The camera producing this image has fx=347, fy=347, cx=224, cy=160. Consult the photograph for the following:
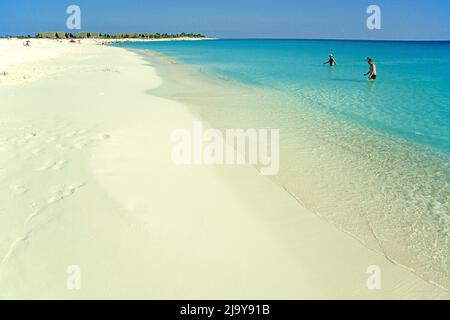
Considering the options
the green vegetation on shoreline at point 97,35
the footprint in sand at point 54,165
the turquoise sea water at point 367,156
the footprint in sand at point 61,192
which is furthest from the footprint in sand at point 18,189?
the green vegetation on shoreline at point 97,35

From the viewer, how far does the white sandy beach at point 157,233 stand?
12.2ft

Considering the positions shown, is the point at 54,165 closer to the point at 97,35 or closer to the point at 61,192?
the point at 61,192

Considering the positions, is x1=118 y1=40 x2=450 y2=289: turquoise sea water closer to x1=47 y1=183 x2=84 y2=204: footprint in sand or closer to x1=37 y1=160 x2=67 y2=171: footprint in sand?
x1=47 y1=183 x2=84 y2=204: footprint in sand

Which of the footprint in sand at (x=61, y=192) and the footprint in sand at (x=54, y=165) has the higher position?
the footprint in sand at (x=54, y=165)

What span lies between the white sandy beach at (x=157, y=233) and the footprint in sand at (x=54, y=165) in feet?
0.07

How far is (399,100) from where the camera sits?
1565 centimetres

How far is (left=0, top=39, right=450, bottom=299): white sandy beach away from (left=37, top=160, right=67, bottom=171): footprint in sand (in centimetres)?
2

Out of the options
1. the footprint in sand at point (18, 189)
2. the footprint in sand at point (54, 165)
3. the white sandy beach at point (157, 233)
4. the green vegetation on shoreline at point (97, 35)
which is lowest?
the white sandy beach at point (157, 233)

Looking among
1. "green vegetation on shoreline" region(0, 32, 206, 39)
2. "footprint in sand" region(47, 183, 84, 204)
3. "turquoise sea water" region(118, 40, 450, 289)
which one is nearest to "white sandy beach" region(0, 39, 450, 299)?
"footprint in sand" region(47, 183, 84, 204)

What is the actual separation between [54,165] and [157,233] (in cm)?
300

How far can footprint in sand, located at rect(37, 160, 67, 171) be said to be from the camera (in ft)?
20.3

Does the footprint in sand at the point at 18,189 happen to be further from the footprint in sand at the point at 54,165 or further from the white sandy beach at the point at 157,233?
the footprint in sand at the point at 54,165
